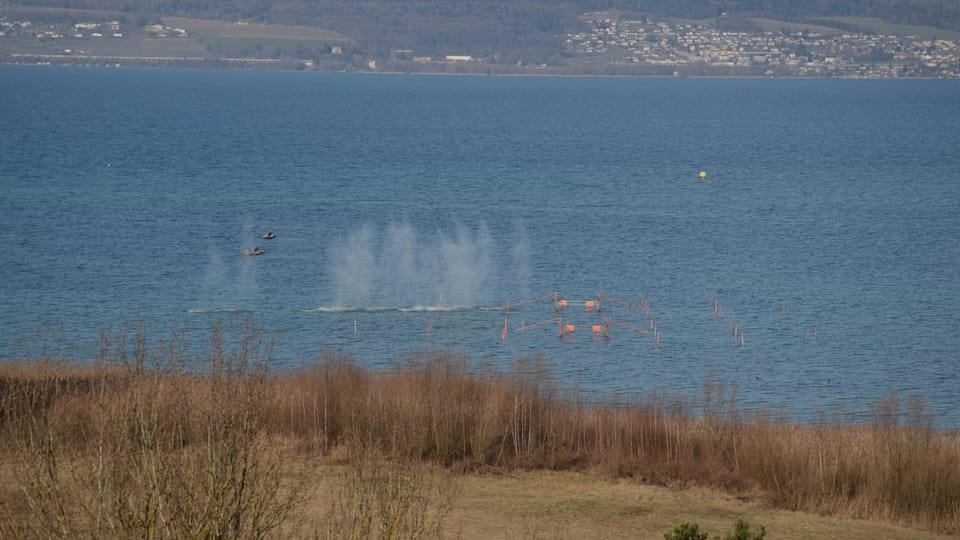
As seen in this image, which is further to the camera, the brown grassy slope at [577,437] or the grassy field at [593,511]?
the brown grassy slope at [577,437]

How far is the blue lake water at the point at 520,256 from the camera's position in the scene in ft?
128

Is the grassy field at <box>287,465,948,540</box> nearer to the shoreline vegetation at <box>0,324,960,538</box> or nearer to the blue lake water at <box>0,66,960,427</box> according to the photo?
the shoreline vegetation at <box>0,324,960,538</box>

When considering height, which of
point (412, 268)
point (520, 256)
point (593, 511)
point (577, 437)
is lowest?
point (520, 256)

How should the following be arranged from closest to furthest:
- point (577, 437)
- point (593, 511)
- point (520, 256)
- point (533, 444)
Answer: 1. point (593, 511)
2. point (533, 444)
3. point (577, 437)
4. point (520, 256)

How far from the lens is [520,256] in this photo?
55938 millimetres

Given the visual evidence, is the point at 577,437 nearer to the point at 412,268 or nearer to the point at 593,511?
the point at 593,511

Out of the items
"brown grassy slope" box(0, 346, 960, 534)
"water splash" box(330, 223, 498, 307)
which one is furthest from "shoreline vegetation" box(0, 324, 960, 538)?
"water splash" box(330, 223, 498, 307)

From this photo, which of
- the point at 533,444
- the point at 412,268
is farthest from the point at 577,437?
the point at 412,268

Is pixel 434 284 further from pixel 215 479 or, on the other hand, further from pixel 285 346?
pixel 215 479

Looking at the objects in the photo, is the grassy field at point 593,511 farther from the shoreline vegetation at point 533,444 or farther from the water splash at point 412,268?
the water splash at point 412,268

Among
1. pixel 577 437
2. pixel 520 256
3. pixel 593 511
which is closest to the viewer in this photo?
pixel 593 511

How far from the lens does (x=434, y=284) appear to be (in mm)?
48938

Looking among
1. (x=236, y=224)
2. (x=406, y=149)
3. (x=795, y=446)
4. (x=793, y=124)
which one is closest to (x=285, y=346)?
(x=795, y=446)

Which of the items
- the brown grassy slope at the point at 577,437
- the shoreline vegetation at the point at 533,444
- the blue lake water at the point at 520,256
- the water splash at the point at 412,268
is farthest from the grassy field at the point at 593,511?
the water splash at the point at 412,268
